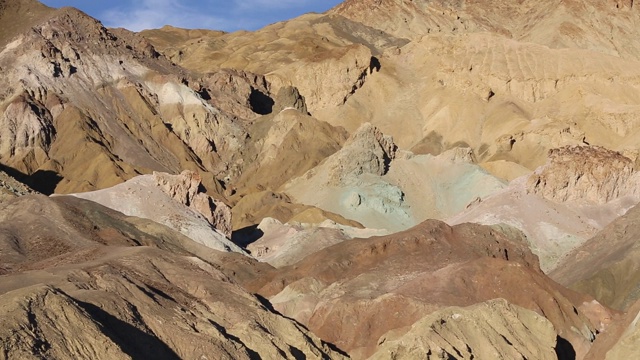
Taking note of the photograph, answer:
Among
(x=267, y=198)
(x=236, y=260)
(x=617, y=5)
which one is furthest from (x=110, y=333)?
(x=617, y=5)

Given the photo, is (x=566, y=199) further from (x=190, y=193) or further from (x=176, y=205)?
(x=176, y=205)

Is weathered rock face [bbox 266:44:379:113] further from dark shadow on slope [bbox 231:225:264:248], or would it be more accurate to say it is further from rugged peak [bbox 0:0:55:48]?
dark shadow on slope [bbox 231:225:264:248]

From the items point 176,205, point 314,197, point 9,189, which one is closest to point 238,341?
point 9,189

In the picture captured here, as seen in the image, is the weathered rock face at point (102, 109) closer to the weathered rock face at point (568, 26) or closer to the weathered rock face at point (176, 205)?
the weathered rock face at point (176, 205)

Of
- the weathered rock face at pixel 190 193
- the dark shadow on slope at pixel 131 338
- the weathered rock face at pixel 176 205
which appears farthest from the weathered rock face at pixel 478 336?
the weathered rock face at pixel 190 193

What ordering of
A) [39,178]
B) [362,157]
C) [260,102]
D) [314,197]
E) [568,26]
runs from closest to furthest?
[314,197] → [39,178] → [362,157] → [260,102] → [568,26]

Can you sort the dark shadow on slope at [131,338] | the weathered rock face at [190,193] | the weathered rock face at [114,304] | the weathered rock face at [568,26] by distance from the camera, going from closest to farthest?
1. the weathered rock face at [114,304]
2. the dark shadow on slope at [131,338]
3. the weathered rock face at [190,193]
4. the weathered rock face at [568,26]

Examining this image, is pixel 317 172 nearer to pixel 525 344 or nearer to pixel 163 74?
pixel 163 74
